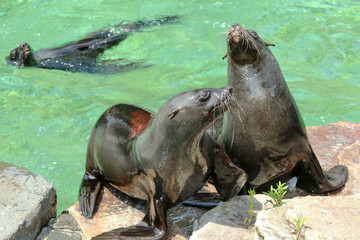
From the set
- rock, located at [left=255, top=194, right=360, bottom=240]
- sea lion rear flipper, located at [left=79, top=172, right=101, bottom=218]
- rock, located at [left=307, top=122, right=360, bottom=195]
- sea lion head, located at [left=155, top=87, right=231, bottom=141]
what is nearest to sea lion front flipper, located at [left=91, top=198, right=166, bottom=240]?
sea lion rear flipper, located at [left=79, top=172, right=101, bottom=218]

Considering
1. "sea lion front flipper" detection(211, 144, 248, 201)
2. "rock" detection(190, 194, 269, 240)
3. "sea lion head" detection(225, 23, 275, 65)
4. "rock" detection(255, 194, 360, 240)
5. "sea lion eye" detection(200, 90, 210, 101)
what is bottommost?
"rock" detection(190, 194, 269, 240)

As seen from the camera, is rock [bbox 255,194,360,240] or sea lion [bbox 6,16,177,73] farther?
sea lion [bbox 6,16,177,73]

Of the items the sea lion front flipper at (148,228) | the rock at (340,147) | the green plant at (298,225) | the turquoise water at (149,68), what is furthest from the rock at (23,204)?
the rock at (340,147)

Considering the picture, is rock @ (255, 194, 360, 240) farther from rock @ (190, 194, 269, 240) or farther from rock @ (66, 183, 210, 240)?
rock @ (66, 183, 210, 240)

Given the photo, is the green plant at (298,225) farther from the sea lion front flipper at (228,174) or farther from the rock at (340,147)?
the rock at (340,147)

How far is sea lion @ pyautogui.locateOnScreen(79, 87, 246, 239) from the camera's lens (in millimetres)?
3818

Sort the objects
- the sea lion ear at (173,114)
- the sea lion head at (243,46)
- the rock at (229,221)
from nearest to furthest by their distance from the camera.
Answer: the rock at (229,221), the sea lion ear at (173,114), the sea lion head at (243,46)

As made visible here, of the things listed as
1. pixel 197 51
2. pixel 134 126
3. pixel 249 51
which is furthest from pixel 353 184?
pixel 197 51

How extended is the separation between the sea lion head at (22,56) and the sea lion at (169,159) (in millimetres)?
4742

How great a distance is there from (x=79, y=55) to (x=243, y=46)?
5385 mm

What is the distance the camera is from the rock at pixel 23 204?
160 inches

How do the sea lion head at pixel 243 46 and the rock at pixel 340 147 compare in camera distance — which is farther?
the rock at pixel 340 147

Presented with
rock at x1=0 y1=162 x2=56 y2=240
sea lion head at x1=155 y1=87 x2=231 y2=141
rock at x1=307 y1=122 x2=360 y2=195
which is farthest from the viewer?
rock at x1=307 y1=122 x2=360 y2=195

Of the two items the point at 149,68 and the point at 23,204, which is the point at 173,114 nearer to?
the point at 23,204
